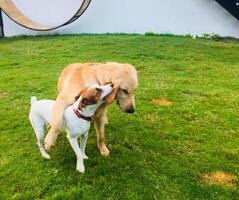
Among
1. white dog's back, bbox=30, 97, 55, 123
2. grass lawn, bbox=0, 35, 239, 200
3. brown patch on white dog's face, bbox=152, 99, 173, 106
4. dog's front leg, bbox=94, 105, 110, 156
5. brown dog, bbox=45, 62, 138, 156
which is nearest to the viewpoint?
brown dog, bbox=45, 62, 138, 156

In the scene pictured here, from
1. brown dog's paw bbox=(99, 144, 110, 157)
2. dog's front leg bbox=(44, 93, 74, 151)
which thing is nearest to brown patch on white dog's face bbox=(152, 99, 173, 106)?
brown dog's paw bbox=(99, 144, 110, 157)

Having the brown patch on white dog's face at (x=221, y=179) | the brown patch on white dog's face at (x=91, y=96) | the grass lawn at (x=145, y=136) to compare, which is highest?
the brown patch on white dog's face at (x=91, y=96)

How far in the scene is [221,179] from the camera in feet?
15.7

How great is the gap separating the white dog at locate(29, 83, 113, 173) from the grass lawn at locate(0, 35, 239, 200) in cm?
37

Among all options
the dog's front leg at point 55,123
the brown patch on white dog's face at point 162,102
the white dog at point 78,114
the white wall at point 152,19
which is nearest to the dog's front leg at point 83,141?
the white dog at point 78,114

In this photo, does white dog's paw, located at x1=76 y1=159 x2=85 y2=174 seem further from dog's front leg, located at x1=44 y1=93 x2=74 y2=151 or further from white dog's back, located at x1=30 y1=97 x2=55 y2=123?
white dog's back, located at x1=30 y1=97 x2=55 y2=123

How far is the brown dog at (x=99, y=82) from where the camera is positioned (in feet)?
14.6

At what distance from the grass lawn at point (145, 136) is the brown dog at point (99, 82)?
0.63 metres

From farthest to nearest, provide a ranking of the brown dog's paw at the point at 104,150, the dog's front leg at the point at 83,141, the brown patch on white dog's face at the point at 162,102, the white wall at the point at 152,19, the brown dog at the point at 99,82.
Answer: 1. the white wall at the point at 152,19
2. the brown patch on white dog's face at the point at 162,102
3. the brown dog's paw at the point at 104,150
4. the dog's front leg at the point at 83,141
5. the brown dog at the point at 99,82

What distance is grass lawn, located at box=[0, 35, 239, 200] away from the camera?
4.59m

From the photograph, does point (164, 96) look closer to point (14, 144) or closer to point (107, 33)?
point (14, 144)

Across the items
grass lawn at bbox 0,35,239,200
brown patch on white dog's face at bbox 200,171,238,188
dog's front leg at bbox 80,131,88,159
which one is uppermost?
dog's front leg at bbox 80,131,88,159

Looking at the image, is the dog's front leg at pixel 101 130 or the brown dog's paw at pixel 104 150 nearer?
the dog's front leg at pixel 101 130

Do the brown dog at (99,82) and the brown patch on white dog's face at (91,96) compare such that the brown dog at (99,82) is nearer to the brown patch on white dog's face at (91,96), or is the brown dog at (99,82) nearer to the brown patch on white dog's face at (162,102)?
the brown patch on white dog's face at (91,96)
